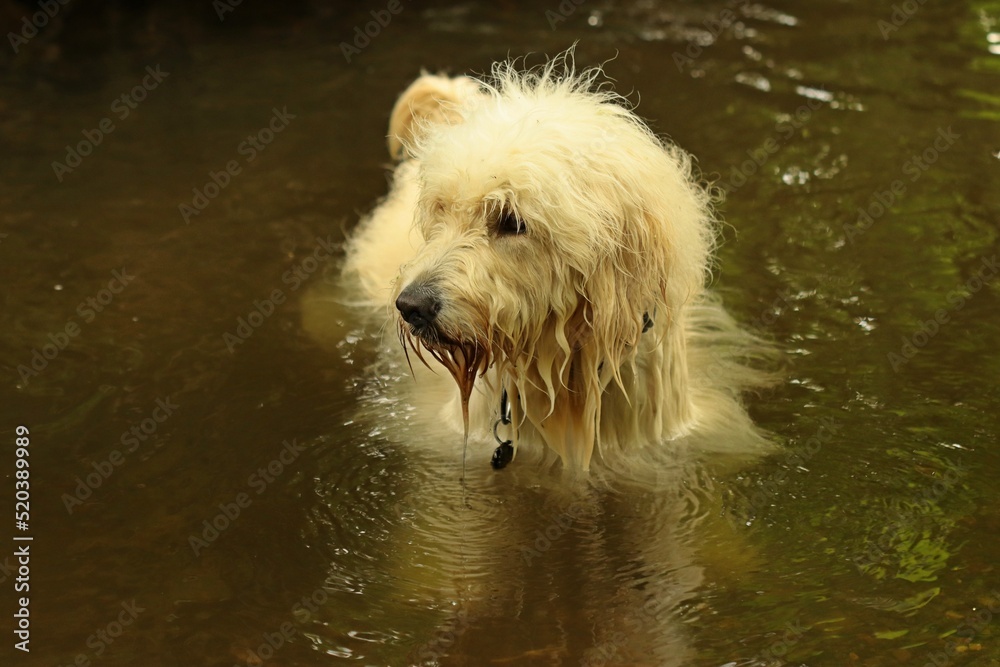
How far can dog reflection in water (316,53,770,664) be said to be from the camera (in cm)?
355

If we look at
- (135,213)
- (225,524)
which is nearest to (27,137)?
(135,213)

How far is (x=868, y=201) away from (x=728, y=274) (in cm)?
110
